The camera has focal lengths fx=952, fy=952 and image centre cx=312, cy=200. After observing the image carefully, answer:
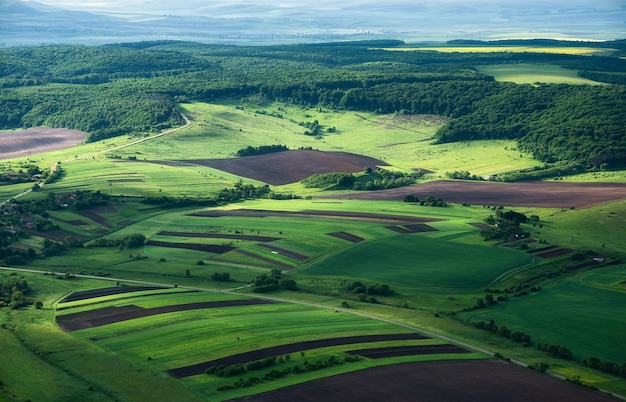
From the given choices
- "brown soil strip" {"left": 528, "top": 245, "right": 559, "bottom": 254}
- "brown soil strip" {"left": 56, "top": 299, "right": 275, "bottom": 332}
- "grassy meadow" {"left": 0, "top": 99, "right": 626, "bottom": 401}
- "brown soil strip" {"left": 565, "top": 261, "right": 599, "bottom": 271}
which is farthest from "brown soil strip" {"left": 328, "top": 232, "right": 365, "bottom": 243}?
"brown soil strip" {"left": 56, "top": 299, "right": 275, "bottom": 332}

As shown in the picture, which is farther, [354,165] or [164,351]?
[354,165]

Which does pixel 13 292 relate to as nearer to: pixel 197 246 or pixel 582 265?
pixel 197 246

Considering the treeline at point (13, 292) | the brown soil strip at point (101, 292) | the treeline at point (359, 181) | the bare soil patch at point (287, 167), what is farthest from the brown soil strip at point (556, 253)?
the bare soil patch at point (287, 167)

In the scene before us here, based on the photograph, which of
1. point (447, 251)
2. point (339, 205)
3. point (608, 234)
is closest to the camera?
point (447, 251)

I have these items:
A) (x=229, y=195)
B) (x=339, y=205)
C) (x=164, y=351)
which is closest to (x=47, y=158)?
(x=229, y=195)

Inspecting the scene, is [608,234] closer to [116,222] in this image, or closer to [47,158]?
[116,222]

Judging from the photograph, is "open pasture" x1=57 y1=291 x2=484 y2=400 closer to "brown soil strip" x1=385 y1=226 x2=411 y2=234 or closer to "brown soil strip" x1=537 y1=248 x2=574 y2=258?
"brown soil strip" x1=537 y1=248 x2=574 y2=258

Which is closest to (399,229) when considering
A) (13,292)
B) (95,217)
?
(95,217)
